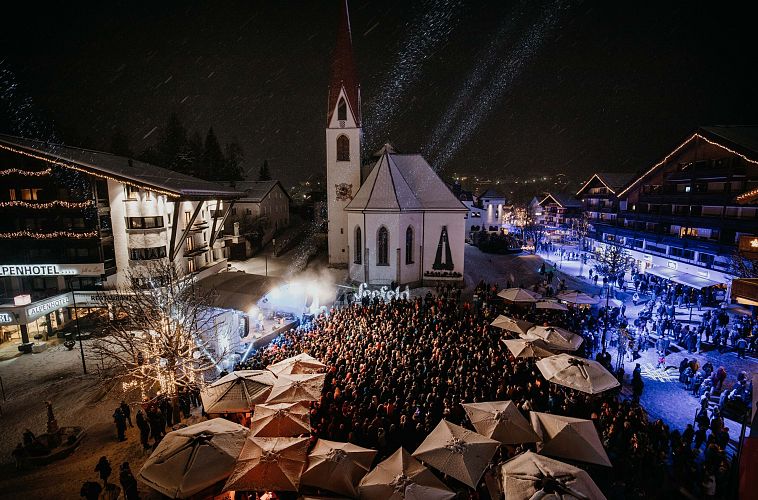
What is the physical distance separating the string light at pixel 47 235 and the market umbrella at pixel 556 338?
24700 mm

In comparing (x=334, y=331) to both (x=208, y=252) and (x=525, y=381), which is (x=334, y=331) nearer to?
(x=525, y=381)

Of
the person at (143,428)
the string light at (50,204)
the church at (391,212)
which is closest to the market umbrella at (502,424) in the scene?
the person at (143,428)

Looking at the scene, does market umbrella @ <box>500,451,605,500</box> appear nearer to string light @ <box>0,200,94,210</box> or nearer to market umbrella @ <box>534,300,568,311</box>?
market umbrella @ <box>534,300,568,311</box>

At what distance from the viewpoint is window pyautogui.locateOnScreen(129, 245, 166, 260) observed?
75.6ft

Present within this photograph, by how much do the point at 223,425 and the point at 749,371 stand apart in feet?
67.4

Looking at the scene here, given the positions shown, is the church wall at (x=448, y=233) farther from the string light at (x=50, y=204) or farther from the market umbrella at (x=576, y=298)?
the string light at (x=50, y=204)

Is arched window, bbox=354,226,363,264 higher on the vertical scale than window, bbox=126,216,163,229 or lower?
lower

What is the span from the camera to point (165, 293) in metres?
14.4

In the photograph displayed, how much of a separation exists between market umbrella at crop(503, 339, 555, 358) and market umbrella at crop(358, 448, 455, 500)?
24.7 ft

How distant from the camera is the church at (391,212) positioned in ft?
93.3

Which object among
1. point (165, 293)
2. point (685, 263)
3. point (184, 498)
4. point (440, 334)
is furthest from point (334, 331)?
point (685, 263)

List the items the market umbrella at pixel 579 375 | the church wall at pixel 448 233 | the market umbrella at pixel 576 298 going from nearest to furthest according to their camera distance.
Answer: the market umbrella at pixel 579 375
the market umbrella at pixel 576 298
the church wall at pixel 448 233

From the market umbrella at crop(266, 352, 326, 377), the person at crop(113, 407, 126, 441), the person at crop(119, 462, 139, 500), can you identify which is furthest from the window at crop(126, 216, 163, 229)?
the person at crop(119, 462, 139, 500)

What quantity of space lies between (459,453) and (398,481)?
1658mm
